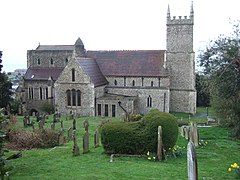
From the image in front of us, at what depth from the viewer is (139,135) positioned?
1344 centimetres

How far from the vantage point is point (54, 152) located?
49.9ft

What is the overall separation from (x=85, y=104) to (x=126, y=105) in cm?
534

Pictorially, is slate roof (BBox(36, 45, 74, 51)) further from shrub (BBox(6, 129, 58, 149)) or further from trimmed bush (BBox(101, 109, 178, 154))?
trimmed bush (BBox(101, 109, 178, 154))

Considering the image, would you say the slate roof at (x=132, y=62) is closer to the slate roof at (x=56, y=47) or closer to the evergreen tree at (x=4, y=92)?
the slate roof at (x=56, y=47)

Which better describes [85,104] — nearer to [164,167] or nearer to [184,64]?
[184,64]

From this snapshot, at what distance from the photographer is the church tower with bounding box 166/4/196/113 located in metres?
40.1

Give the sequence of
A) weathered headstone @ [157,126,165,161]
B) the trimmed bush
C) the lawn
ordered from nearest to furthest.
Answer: the lawn → weathered headstone @ [157,126,165,161] → the trimmed bush

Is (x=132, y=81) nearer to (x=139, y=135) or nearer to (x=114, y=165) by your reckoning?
(x=139, y=135)

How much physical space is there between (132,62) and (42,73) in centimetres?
1456

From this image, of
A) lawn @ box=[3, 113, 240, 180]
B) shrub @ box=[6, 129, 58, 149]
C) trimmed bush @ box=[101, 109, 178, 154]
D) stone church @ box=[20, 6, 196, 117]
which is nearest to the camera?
lawn @ box=[3, 113, 240, 180]

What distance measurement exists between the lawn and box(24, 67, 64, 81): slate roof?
103ft

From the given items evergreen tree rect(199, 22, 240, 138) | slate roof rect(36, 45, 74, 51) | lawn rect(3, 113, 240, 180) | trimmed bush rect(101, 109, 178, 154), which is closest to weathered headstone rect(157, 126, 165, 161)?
lawn rect(3, 113, 240, 180)

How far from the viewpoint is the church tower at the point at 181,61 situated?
4009 cm

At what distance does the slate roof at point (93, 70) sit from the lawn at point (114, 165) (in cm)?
2337
